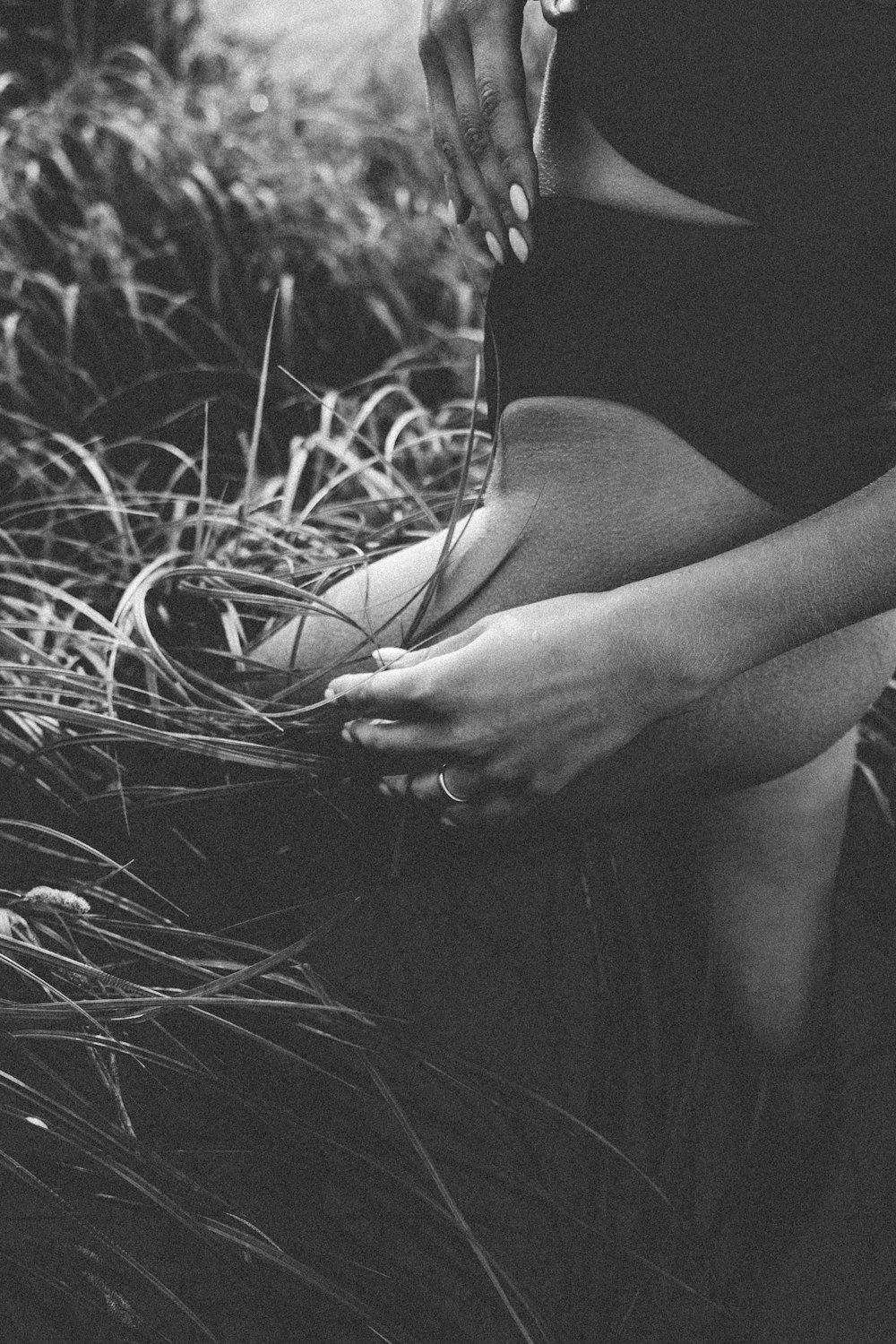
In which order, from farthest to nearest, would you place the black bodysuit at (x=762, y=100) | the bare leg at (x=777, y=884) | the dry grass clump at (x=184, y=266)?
the dry grass clump at (x=184, y=266) < the bare leg at (x=777, y=884) < the black bodysuit at (x=762, y=100)

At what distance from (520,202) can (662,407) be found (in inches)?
5.6

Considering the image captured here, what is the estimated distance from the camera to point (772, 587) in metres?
0.64

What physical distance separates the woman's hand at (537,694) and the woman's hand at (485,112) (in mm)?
222

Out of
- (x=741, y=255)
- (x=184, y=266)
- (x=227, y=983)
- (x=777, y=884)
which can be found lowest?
(x=777, y=884)

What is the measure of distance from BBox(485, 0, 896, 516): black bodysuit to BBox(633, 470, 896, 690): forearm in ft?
0.16

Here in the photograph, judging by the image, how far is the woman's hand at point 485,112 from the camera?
643 mm

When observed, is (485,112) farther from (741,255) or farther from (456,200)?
(741,255)

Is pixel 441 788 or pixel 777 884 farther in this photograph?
pixel 777 884

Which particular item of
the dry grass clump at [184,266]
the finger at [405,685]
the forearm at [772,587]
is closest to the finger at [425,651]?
the finger at [405,685]

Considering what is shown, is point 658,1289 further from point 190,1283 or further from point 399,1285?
point 190,1283

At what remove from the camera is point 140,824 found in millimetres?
832

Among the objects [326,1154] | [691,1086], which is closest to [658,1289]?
[691,1086]

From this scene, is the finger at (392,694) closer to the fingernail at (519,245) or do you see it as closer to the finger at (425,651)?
the finger at (425,651)

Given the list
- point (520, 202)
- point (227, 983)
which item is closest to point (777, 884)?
point (227, 983)
